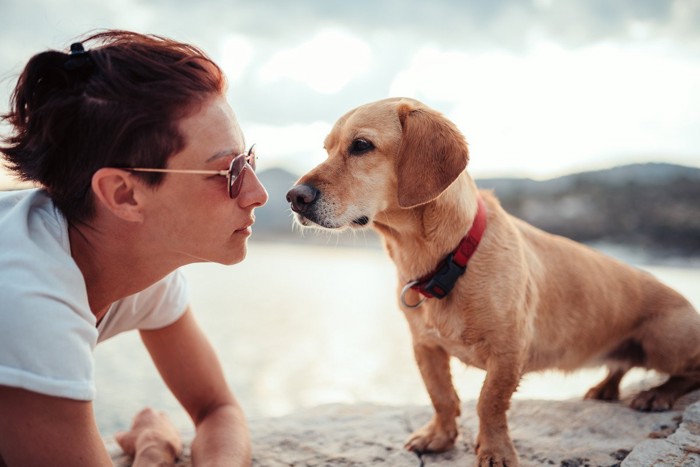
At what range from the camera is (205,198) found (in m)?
1.90

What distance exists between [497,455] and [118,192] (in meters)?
1.69

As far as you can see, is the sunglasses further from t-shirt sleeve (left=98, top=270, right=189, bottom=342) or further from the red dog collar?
the red dog collar

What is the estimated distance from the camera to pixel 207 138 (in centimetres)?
188

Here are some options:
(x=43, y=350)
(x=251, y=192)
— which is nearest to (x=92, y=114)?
(x=251, y=192)

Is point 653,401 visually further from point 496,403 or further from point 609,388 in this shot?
point 496,403

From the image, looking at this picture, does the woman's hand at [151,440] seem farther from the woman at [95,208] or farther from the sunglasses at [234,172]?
the sunglasses at [234,172]

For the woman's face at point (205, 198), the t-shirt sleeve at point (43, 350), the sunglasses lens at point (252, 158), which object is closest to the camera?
the t-shirt sleeve at point (43, 350)

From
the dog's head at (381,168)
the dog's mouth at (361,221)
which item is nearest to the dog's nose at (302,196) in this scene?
the dog's head at (381,168)

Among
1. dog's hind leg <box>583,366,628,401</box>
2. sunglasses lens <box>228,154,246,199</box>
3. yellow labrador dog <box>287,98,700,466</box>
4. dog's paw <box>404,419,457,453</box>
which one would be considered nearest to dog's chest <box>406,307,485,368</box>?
yellow labrador dog <box>287,98,700,466</box>

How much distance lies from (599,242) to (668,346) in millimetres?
17123

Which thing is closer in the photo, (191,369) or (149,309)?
(149,309)

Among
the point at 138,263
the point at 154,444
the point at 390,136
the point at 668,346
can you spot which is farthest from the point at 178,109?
the point at 668,346

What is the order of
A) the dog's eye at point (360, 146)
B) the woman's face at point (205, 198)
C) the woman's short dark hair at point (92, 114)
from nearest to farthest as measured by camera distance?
the woman's short dark hair at point (92, 114), the woman's face at point (205, 198), the dog's eye at point (360, 146)

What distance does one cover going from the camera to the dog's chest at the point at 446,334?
7.63 ft
